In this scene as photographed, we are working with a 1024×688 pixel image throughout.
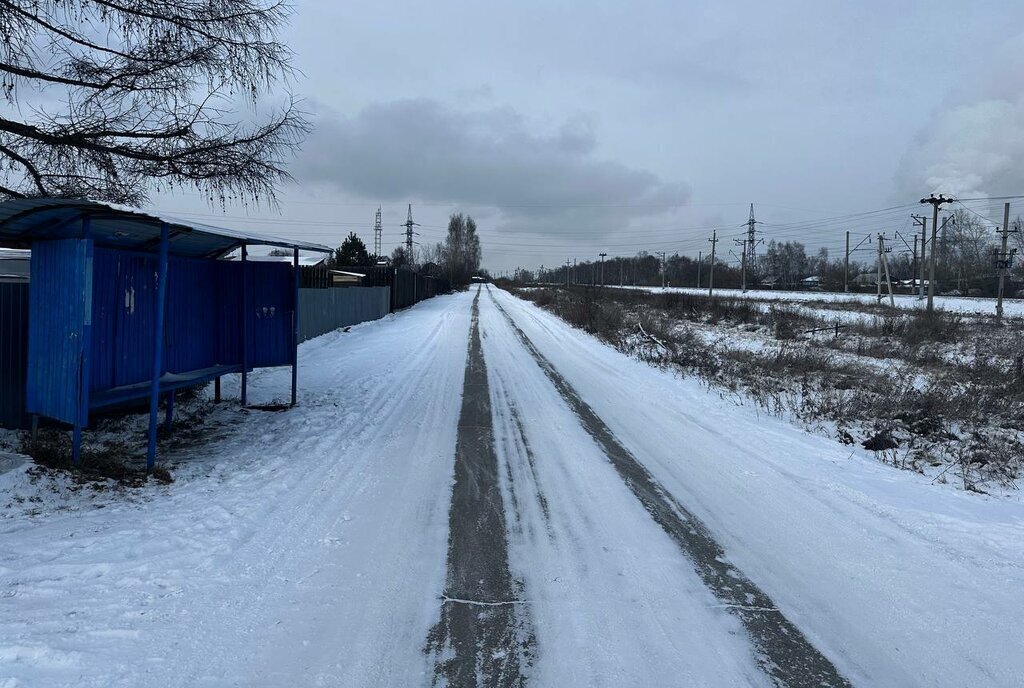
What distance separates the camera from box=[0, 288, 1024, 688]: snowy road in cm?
295

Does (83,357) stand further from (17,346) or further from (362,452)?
(362,452)

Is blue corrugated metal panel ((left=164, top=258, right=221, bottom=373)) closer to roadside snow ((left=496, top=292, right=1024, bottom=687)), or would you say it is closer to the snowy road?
the snowy road

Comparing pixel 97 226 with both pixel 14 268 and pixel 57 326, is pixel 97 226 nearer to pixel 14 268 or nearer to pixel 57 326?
pixel 57 326

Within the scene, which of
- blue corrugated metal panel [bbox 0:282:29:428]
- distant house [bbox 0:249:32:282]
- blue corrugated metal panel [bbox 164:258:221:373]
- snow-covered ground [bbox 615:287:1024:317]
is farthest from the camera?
snow-covered ground [bbox 615:287:1024:317]

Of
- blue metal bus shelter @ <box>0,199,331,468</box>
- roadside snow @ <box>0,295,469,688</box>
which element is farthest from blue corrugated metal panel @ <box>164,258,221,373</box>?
roadside snow @ <box>0,295,469,688</box>

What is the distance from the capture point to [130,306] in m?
6.37

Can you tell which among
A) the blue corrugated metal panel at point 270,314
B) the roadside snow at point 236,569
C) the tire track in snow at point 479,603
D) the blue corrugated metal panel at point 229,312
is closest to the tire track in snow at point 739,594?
the tire track in snow at point 479,603

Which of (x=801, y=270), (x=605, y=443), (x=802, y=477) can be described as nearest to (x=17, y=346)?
(x=605, y=443)

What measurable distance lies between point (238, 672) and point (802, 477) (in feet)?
17.5

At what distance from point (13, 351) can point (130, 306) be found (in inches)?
55.1

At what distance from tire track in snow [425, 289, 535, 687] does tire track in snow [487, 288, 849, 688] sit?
1.22 m

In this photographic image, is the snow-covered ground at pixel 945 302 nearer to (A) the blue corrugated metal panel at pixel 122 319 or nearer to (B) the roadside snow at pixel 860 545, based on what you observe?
(B) the roadside snow at pixel 860 545

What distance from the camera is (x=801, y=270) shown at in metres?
123

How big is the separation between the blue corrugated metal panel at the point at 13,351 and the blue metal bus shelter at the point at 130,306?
1.84 ft
